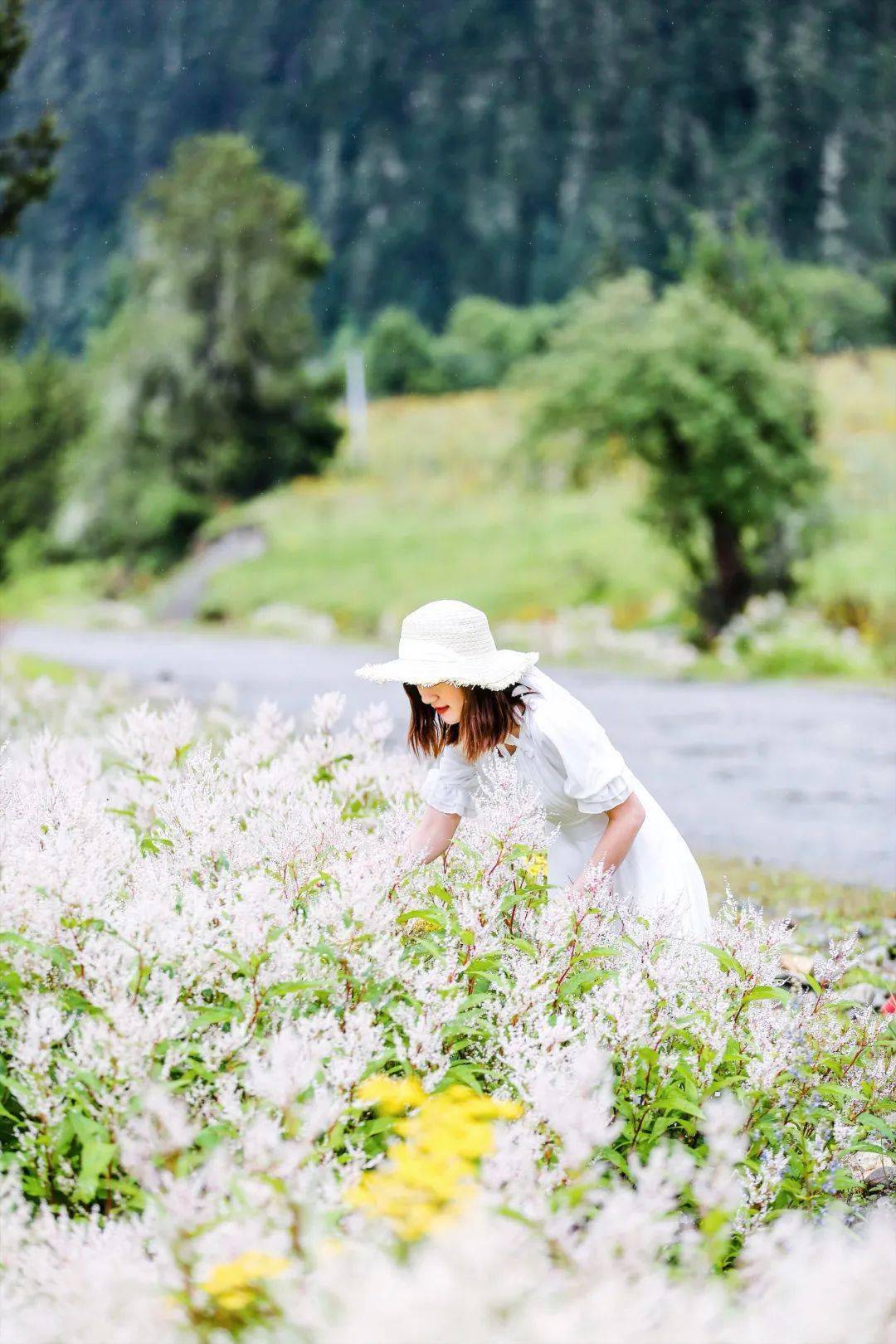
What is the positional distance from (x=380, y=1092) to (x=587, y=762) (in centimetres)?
190

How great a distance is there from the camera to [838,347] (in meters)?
40.8

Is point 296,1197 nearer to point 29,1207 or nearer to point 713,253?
point 29,1207

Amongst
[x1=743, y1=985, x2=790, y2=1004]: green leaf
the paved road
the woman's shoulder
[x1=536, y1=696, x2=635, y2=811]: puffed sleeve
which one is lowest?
the paved road

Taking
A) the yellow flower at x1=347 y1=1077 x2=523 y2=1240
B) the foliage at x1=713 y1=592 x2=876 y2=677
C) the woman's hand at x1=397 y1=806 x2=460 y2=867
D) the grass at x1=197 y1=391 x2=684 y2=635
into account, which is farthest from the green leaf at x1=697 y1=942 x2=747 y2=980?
the grass at x1=197 y1=391 x2=684 y2=635

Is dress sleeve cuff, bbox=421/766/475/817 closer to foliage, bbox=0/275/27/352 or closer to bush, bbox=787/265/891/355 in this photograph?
foliage, bbox=0/275/27/352

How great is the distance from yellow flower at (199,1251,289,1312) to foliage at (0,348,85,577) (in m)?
26.5

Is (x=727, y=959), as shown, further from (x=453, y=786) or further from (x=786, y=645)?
(x=786, y=645)

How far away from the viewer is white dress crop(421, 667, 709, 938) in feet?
12.3

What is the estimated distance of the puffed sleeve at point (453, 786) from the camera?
12.6 ft

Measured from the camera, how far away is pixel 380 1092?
195cm

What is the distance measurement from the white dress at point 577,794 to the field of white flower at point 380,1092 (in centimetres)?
28

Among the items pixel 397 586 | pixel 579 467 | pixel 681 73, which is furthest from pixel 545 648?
Result: pixel 681 73

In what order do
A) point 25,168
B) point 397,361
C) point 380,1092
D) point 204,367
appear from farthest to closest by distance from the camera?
point 397,361, point 204,367, point 25,168, point 380,1092

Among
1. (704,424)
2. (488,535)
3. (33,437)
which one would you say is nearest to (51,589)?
(33,437)
